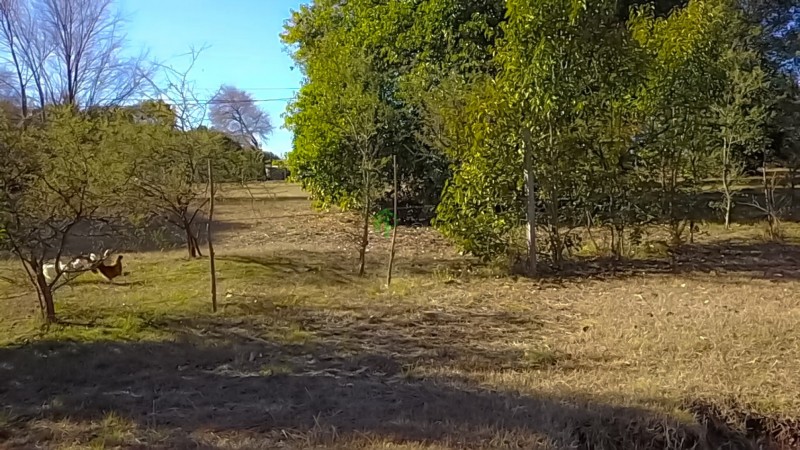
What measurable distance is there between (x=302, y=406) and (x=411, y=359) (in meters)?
1.54

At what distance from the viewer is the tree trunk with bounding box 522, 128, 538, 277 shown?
10.0 metres

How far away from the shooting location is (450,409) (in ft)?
15.6

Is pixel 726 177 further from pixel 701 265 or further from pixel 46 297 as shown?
pixel 46 297

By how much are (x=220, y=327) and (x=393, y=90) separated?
8748 millimetres

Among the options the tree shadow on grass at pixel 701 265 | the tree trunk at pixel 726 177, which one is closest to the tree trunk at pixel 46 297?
the tree shadow on grass at pixel 701 265

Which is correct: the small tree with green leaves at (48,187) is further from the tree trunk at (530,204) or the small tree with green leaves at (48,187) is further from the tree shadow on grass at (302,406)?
the tree trunk at (530,204)

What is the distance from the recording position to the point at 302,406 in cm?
491

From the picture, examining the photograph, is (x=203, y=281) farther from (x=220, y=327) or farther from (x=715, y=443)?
(x=715, y=443)

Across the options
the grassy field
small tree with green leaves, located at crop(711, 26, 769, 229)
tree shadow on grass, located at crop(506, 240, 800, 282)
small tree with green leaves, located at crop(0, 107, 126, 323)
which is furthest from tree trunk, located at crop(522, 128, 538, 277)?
small tree with green leaves, located at crop(711, 26, 769, 229)

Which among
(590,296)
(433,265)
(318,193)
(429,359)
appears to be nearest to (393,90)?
(318,193)

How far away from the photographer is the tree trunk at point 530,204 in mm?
10047

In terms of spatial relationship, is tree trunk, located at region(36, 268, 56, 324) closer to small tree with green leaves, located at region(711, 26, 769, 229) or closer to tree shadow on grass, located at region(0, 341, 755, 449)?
tree shadow on grass, located at region(0, 341, 755, 449)

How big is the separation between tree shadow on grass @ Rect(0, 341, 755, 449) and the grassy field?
19mm

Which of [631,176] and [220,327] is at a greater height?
[631,176]
